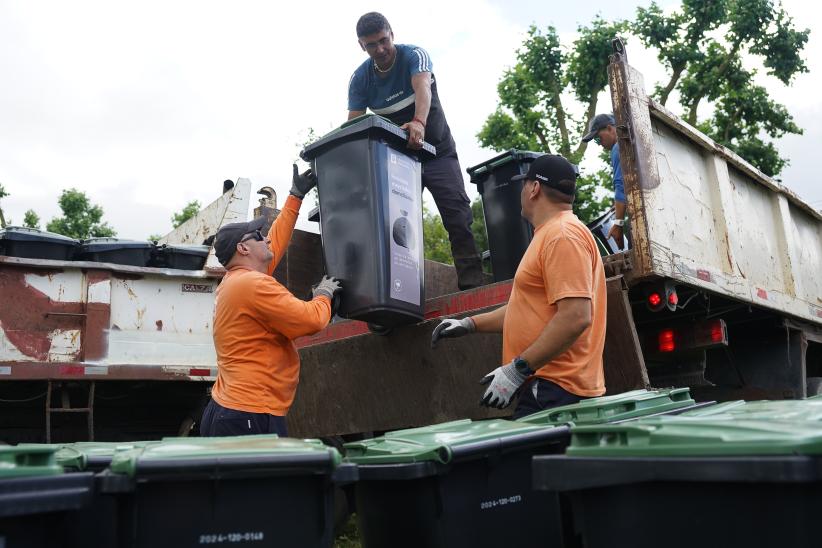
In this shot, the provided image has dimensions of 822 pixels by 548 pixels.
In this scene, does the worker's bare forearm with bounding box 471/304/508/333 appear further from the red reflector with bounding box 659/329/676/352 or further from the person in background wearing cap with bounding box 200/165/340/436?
the red reflector with bounding box 659/329/676/352

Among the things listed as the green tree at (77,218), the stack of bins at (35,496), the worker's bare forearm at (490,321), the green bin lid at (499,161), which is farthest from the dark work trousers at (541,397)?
the green tree at (77,218)

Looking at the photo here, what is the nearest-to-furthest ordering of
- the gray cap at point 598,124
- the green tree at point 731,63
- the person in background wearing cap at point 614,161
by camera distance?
the person in background wearing cap at point 614,161, the gray cap at point 598,124, the green tree at point 731,63

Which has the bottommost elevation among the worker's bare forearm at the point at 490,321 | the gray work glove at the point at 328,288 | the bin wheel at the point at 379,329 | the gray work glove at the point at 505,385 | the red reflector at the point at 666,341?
the gray work glove at the point at 505,385

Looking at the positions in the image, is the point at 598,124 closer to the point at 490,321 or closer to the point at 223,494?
the point at 490,321

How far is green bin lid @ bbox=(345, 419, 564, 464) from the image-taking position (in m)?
2.11

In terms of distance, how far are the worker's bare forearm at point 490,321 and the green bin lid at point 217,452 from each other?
5.14ft

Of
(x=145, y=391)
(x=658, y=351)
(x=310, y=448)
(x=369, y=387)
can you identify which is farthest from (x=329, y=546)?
(x=145, y=391)

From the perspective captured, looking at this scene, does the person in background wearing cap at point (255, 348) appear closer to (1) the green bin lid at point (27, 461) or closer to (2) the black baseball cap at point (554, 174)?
(2) the black baseball cap at point (554, 174)

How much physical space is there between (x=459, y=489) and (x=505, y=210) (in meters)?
2.54

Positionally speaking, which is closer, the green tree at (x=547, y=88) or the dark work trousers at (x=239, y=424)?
the dark work trousers at (x=239, y=424)

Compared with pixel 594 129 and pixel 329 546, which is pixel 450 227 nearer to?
pixel 594 129

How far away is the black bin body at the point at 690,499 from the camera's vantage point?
4.62 ft

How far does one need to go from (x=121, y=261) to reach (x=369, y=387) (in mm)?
2600

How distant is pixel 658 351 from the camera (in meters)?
4.19
